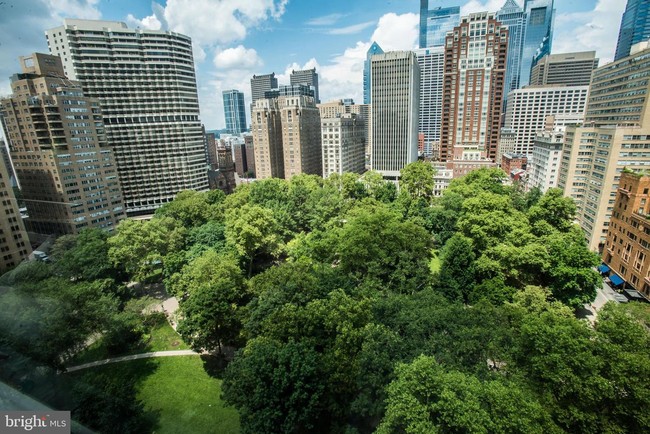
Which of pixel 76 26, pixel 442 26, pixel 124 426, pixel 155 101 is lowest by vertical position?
pixel 124 426

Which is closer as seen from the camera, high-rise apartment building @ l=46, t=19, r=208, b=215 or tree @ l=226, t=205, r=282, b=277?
tree @ l=226, t=205, r=282, b=277

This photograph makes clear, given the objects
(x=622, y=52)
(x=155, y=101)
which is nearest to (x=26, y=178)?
(x=155, y=101)

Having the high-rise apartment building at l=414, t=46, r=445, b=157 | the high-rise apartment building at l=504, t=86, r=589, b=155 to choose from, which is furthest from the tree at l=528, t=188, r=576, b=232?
the high-rise apartment building at l=414, t=46, r=445, b=157

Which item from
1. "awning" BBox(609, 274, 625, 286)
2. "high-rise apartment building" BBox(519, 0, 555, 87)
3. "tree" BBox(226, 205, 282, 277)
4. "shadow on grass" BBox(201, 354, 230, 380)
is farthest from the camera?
"high-rise apartment building" BBox(519, 0, 555, 87)

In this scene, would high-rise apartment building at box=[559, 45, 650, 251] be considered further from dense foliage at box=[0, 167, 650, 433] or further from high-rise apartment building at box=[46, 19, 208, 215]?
high-rise apartment building at box=[46, 19, 208, 215]

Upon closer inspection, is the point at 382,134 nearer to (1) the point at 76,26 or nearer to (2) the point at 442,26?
(1) the point at 76,26

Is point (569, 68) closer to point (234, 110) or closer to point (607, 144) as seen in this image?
point (607, 144)

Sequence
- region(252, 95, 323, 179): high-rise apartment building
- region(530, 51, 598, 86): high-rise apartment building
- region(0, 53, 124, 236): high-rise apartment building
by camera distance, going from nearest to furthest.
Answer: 1. region(0, 53, 124, 236): high-rise apartment building
2. region(252, 95, 323, 179): high-rise apartment building
3. region(530, 51, 598, 86): high-rise apartment building
